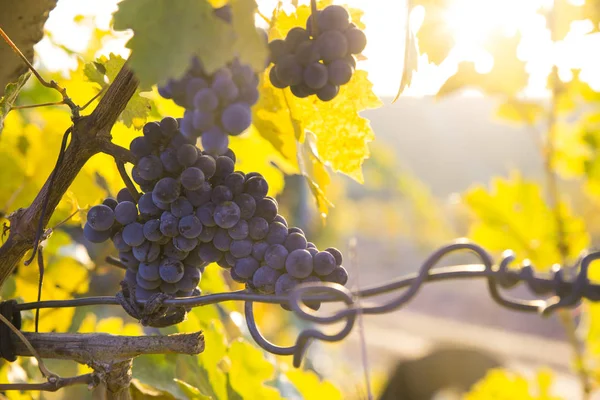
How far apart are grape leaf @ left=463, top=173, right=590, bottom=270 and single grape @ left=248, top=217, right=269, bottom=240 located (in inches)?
38.5

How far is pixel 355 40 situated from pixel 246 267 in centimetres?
18

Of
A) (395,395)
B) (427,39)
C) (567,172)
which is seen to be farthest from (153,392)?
(395,395)

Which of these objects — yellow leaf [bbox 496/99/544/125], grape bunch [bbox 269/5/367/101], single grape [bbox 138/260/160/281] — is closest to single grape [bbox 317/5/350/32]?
grape bunch [bbox 269/5/367/101]

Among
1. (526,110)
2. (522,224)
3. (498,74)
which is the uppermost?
(498,74)

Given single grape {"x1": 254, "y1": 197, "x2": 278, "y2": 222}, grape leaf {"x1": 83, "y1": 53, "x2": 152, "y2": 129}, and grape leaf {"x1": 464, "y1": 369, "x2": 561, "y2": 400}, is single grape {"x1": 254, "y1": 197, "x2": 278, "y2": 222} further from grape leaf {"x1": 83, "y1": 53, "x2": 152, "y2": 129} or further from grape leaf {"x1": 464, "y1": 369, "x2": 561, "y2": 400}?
grape leaf {"x1": 464, "y1": 369, "x2": 561, "y2": 400}

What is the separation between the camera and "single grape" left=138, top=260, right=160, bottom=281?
0.43 meters

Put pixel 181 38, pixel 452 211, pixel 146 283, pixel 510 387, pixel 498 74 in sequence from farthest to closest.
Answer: pixel 452 211
pixel 498 74
pixel 510 387
pixel 146 283
pixel 181 38

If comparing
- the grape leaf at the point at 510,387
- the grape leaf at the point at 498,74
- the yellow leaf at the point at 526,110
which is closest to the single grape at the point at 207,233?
the grape leaf at the point at 498,74

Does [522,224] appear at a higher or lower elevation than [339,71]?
lower

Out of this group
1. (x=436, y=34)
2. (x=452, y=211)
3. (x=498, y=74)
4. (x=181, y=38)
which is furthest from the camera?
(x=452, y=211)

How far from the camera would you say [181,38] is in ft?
1.10

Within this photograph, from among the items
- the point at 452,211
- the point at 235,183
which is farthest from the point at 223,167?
the point at 452,211

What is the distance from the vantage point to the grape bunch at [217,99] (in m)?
0.34

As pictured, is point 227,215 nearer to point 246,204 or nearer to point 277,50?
point 246,204
